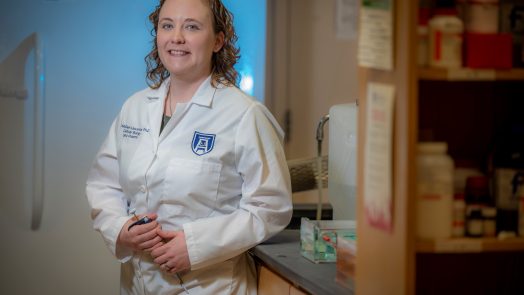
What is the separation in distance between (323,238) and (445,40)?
81 cm

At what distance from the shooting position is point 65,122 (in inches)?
128

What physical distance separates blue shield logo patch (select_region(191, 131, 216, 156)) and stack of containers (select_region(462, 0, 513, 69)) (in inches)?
36.5

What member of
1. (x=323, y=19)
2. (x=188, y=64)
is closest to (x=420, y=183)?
(x=188, y=64)

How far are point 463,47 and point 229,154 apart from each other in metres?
0.90

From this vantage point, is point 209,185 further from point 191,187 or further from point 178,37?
point 178,37

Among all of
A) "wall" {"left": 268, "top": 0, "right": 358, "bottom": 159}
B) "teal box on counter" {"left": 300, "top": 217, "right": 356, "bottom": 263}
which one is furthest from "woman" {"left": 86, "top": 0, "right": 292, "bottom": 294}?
"wall" {"left": 268, "top": 0, "right": 358, "bottom": 159}

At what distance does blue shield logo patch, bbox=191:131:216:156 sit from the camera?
2393 mm

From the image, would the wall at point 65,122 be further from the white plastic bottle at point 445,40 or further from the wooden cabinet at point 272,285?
the white plastic bottle at point 445,40

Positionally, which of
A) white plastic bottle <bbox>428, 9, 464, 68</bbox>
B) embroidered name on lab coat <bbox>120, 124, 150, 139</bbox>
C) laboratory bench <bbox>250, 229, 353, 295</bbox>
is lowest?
laboratory bench <bbox>250, 229, 353, 295</bbox>

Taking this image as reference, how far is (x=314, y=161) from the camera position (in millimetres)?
2855

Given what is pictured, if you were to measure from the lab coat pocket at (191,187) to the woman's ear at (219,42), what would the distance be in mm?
383

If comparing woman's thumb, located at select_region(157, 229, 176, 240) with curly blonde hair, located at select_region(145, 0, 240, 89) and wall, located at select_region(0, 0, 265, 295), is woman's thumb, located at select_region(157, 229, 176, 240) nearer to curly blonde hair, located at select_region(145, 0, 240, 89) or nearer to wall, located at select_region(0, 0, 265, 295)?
curly blonde hair, located at select_region(145, 0, 240, 89)

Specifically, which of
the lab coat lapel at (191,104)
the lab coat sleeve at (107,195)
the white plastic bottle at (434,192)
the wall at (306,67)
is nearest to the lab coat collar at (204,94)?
the lab coat lapel at (191,104)

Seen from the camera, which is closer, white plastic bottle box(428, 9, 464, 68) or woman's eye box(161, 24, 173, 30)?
white plastic bottle box(428, 9, 464, 68)
